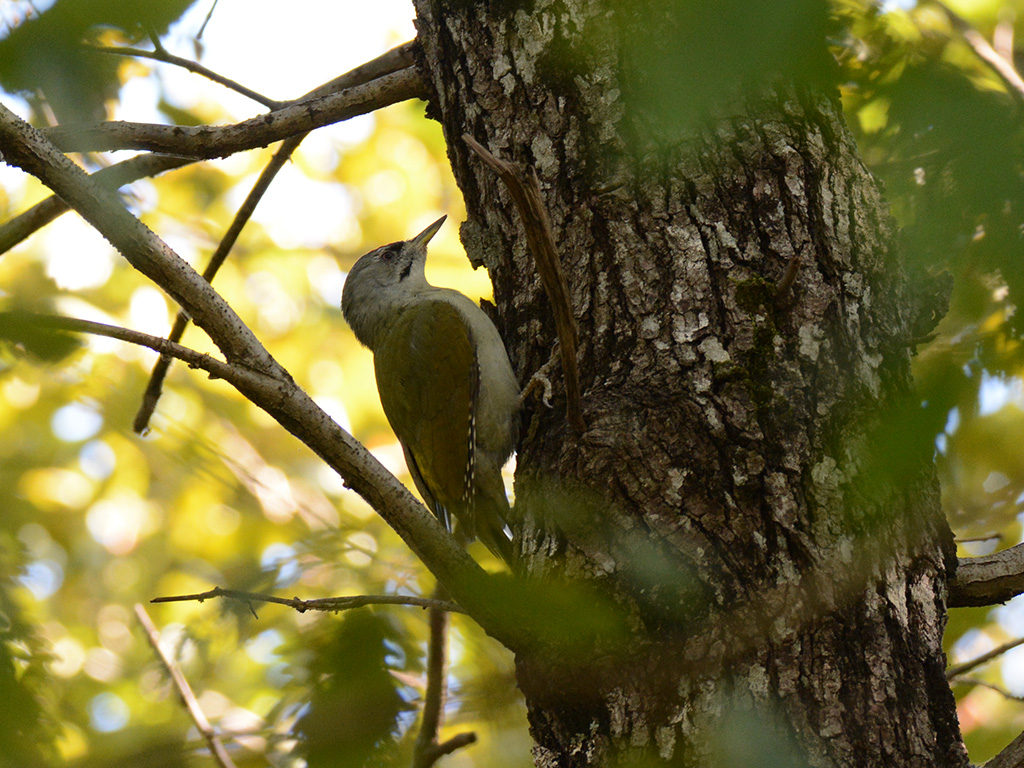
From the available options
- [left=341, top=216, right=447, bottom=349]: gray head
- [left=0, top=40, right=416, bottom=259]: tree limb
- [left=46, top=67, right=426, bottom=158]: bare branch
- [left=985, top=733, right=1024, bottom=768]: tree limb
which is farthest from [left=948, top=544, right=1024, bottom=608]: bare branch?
[left=341, top=216, right=447, bottom=349]: gray head

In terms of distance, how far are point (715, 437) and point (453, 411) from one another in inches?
91.6

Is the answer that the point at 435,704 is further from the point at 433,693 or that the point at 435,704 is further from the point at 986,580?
the point at 986,580

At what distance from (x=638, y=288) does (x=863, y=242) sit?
0.56 m

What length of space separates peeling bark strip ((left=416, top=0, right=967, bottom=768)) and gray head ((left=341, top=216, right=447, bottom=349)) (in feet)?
8.57

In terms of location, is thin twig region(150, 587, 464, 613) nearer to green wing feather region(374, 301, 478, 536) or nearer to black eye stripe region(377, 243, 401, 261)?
green wing feather region(374, 301, 478, 536)

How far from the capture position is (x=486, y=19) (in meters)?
2.64

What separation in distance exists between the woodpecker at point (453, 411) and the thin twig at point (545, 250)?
1.73 metres

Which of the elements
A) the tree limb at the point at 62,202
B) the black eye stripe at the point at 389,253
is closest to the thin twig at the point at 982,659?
the tree limb at the point at 62,202

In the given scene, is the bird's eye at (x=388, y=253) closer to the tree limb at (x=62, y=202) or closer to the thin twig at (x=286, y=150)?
the thin twig at (x=286, y=150)

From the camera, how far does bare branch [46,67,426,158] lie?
2.46 metres

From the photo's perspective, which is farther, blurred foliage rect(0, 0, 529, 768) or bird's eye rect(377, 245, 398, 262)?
bird's eye rect(377, 245, 398, 262)

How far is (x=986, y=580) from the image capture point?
1962 mm

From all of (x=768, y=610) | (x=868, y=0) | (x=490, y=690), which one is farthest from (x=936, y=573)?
(x=868, y=0)

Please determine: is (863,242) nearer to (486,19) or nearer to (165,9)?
(486,19)
